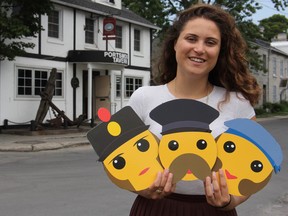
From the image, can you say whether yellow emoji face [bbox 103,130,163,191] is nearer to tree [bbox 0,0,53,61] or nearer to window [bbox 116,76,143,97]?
tree [bbox 0,0,53,61]

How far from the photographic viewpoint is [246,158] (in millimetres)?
1830

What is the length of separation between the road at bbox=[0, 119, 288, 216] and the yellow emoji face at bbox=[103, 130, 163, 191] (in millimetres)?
3536

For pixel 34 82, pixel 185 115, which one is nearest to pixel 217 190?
pixel 185 115

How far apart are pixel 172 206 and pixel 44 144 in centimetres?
1134

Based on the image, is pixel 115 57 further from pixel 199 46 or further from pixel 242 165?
pixel 242 165

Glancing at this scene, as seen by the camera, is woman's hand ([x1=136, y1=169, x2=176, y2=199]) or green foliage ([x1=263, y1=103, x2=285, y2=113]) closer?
woman's hand ([x1=136, y1=169, x2=176, y2=199])

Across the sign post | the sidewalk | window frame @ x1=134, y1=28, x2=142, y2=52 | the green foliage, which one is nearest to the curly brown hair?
the sidewalk

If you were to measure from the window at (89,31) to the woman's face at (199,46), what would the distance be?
63.8 ft

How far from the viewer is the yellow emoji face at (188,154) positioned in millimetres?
1788

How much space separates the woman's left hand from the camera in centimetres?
173

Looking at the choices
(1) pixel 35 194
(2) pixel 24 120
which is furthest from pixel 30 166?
(2) pixel 24 120

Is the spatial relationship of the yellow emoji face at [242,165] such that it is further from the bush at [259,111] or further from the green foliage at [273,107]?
the green foliage at [273,107]

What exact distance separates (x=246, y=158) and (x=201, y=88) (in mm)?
414

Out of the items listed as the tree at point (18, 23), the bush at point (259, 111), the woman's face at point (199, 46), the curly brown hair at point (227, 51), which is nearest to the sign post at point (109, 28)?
the tree at point (18, 23)
